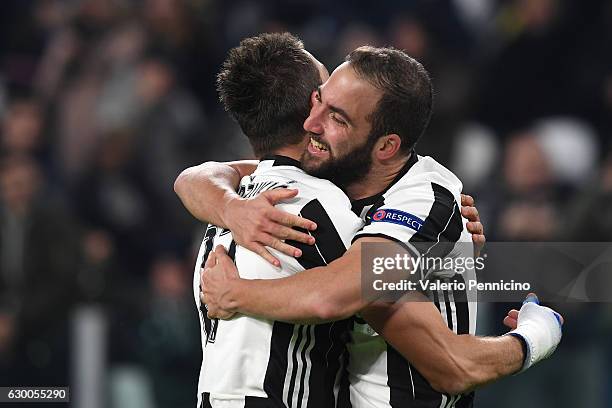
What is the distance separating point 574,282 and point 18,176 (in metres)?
4.04

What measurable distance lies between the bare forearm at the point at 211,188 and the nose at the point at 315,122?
333mm

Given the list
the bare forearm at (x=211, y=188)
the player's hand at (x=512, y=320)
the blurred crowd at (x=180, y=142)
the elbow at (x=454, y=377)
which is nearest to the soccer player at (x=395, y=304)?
the elbow at (x=454, y=377)

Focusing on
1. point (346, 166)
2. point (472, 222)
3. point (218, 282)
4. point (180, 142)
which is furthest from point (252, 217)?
point (180, 142)

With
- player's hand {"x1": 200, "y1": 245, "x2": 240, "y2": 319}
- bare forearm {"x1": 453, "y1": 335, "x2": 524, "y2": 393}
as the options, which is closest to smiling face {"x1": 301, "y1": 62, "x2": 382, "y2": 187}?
player's hand {"x1": 200, "y1": 245, "x2": 240, "y2": 319}

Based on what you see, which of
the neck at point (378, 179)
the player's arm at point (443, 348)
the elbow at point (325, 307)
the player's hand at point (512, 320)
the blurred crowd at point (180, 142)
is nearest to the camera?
the elbow at point (325, 307)

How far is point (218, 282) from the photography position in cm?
313

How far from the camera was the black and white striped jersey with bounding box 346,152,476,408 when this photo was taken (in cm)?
307

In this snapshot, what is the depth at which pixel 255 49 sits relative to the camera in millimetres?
3381

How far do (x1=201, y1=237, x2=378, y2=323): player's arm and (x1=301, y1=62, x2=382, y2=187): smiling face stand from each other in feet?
1.06

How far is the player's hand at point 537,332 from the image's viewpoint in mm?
3182

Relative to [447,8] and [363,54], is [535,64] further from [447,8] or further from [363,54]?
[363,54]

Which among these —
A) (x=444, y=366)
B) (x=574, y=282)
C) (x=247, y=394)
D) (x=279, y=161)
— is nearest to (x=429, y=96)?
(x=279, y=161)

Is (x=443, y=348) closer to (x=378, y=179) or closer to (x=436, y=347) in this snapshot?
(x=436, y=347)

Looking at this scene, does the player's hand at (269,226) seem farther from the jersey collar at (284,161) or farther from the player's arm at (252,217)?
the jersey collar at (284,161)
